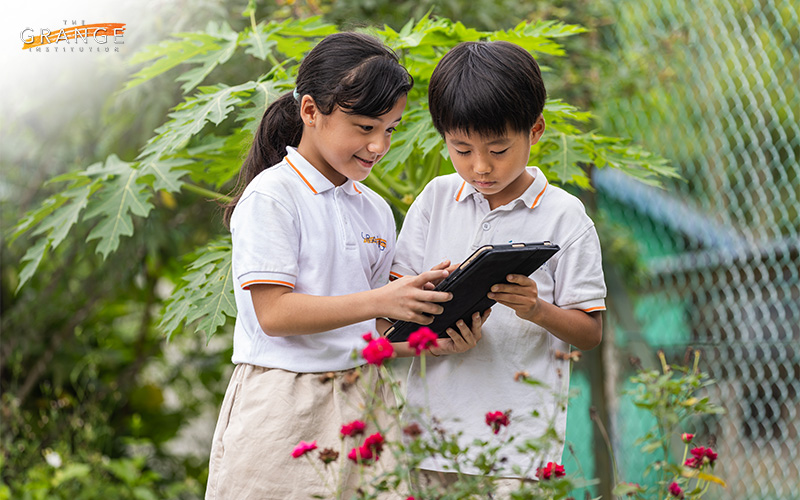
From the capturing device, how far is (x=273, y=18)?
8.56 ft

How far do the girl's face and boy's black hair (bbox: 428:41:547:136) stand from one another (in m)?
0.08

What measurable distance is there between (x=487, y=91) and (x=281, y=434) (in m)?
0.63

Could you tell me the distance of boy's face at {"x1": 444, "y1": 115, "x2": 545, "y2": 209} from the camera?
118 centimetres

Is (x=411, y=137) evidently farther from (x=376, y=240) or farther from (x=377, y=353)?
(x=377, y=353)

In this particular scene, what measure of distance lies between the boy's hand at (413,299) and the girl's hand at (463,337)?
0.10 m

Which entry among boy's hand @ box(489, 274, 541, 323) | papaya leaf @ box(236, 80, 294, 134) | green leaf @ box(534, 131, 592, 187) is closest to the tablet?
boy's hand @ box(489, 274, 541, 323)

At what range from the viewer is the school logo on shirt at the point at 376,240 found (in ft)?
4.24

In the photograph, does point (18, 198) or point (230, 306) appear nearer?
point (230, 306)

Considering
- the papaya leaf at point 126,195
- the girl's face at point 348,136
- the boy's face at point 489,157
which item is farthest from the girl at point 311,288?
the papaya leaf at point 126,195

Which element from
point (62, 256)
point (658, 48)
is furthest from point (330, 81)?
point (62, 256)

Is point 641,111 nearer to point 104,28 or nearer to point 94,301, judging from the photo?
point 104,28

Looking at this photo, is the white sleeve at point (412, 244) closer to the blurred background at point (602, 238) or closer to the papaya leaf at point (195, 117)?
the papaya leaf at point (195, 117)

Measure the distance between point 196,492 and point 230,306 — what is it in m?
2.21

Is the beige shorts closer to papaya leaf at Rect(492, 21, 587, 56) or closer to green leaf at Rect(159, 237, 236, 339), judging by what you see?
green leaf at Rect(159, 237, 236, 339)
